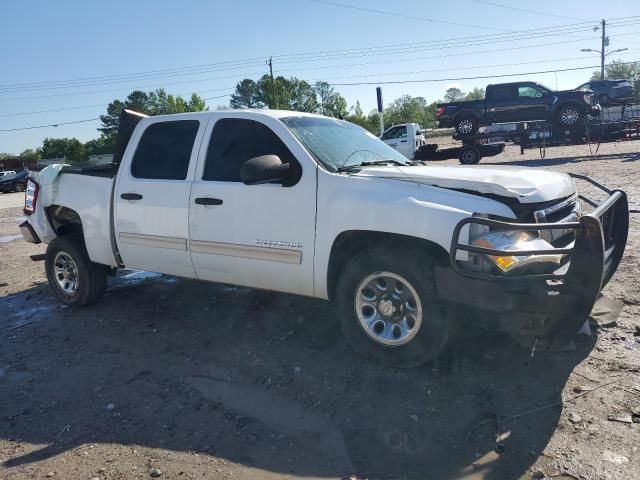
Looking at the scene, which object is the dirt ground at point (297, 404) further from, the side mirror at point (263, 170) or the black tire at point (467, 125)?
the black tire at point (467, 125)

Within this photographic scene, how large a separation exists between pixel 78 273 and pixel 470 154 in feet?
59.1

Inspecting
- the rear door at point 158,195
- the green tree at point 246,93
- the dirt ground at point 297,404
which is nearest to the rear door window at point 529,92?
the dirt ground at point 297,404

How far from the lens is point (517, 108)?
2111 cm

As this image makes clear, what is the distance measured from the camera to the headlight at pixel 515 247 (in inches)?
122

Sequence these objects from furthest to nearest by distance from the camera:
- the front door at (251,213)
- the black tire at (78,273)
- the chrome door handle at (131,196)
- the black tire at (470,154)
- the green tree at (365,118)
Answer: the green tree at (365,118)
the black tire at (470,154)
the black tire at (78,273)
the chrome door handle at (131,196)
the front door at (251,213)

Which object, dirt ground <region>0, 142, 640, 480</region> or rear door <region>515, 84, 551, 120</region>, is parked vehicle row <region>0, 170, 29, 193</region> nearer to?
rear door <region>515, 84, 551, 120</region>

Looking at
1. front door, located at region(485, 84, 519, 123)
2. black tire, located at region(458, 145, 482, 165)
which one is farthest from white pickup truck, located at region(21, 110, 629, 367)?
front door, located at region(485, 84, 519, 123)

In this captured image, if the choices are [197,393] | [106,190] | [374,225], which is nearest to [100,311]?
[106,190]

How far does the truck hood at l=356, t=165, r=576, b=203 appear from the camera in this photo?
3375mm

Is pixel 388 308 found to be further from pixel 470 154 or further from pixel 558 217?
pixel 470 154

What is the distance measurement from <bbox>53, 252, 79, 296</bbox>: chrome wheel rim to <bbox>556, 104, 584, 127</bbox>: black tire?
19789mm

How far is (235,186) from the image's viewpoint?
166 inches

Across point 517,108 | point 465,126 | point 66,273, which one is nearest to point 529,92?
point 517,108

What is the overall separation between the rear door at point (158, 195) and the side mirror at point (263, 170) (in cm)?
Answer: 98
